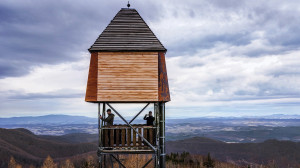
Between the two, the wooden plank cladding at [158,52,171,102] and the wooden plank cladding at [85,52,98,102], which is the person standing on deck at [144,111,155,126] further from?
the wooden plank cladding at [85,52,98,102]

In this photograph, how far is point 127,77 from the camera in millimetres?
16984

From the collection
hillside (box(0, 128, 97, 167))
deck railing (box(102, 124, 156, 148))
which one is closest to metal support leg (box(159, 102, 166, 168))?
deck railing (box(102, 124, 156, 148))

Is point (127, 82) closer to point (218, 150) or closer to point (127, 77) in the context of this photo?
point (127, 77)

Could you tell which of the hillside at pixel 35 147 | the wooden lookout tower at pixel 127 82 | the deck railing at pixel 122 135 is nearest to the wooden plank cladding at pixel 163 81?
the wooden lookout tower at pixel 127 82

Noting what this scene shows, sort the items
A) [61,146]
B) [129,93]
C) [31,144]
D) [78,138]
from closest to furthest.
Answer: [129,93], [31,144], [61,146], [78,138]

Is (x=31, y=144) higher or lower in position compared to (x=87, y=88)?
lower

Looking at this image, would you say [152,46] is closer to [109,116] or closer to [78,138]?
[109,116]

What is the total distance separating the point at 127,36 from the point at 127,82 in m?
3.00

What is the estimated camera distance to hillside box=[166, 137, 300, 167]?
10519cm

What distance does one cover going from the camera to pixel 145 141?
16.9 meters

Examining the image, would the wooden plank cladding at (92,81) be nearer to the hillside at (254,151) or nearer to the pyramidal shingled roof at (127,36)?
the pyramidal shingled roof at (127,36)

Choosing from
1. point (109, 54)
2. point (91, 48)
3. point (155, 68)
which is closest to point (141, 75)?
point (155, 68)

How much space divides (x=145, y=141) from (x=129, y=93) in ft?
9.72

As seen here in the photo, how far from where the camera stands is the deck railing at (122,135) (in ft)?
56.0
